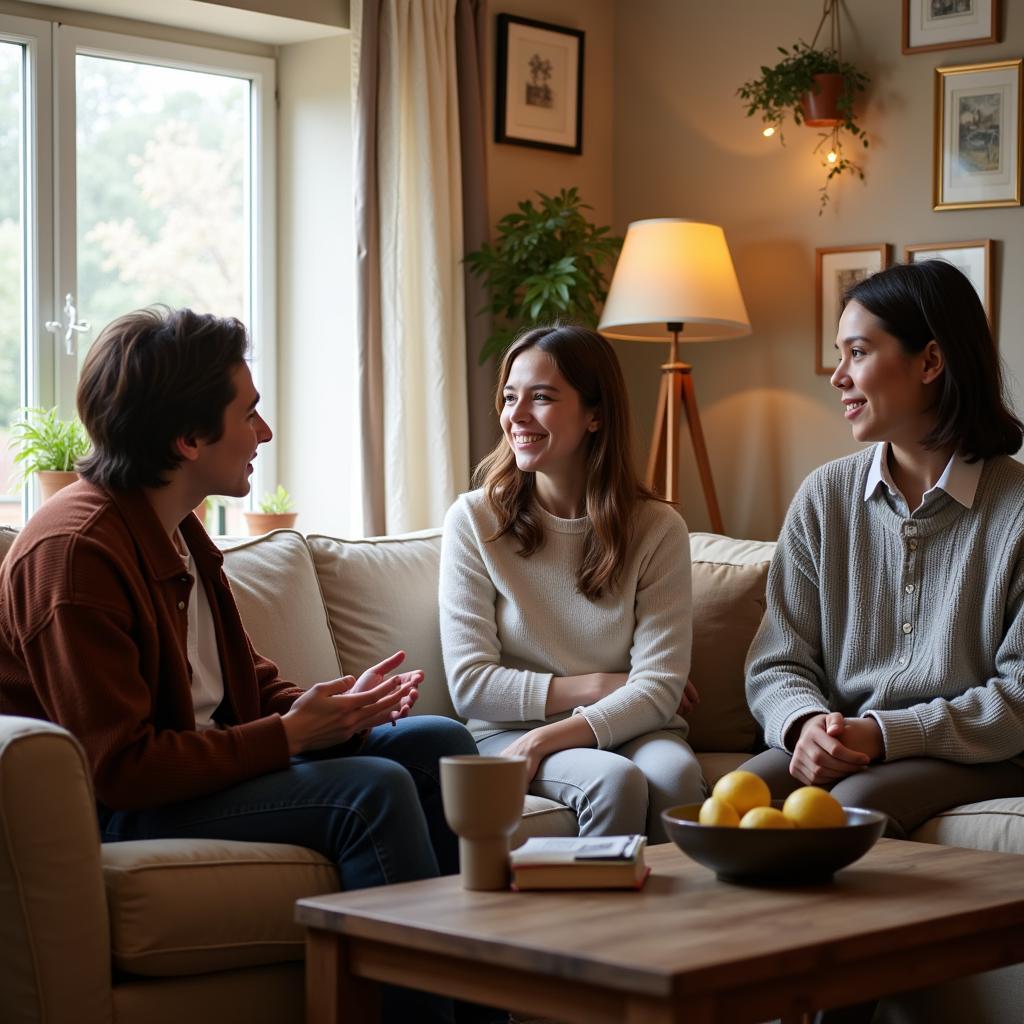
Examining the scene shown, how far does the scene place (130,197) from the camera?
4.42 meters

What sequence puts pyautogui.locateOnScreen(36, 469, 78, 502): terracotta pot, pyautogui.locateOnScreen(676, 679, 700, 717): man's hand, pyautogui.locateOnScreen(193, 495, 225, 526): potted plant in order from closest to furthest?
pyautogui.locateOnScreen(676, 679, 700, 717): man's hand < pyautogui.locateOnScreen(36, 469, 78, 502): terracotta pot < pyautogui.locateOnScreen(193, 495, 225, 526): potted plant

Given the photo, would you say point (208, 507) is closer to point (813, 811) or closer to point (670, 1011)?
point (813, 811)

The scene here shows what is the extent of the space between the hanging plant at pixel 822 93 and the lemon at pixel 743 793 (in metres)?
3.10

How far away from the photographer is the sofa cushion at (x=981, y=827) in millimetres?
2424

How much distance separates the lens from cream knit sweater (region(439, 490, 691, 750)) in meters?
2.87

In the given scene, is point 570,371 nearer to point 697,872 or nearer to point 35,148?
point 697,872

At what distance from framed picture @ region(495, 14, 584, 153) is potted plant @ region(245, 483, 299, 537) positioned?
4.41 feet

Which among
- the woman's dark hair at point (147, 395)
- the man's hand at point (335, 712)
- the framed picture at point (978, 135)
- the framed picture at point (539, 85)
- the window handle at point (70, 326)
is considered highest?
the framed picture at point (539, 85)

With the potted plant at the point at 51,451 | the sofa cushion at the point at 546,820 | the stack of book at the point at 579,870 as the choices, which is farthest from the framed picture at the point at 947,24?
the stack of book at the point at 579,870

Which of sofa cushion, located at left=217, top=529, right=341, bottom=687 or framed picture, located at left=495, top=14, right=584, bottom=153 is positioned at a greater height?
framed picture, located at left=495, top=14, right=584, bottom=153

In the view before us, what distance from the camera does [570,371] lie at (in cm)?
300

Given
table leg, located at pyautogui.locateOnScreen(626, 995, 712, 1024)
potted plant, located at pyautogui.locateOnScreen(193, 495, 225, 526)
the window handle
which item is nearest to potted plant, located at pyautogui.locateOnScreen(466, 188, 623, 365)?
potted plant, located at pyautogui.locateOnScreen(193, 495, 225, 526)

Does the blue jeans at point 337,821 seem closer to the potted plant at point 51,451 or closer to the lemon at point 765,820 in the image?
the lemon at point 765,820

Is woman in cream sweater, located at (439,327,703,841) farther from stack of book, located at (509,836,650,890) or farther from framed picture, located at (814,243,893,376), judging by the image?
framed picture, located at (814,243,893,376)
